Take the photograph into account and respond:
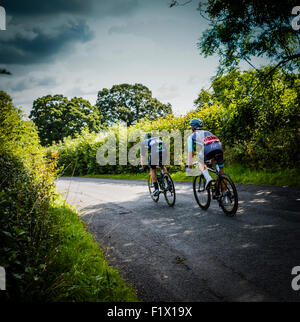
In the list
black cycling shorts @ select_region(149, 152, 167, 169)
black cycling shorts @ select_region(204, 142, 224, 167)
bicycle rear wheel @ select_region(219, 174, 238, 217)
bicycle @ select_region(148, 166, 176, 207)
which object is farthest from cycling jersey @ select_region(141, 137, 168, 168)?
bicycle rear wheel @ select_region(219, 174, 238, 217)

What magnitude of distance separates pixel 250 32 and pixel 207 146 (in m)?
8.23

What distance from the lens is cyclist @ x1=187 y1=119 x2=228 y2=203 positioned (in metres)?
5.03

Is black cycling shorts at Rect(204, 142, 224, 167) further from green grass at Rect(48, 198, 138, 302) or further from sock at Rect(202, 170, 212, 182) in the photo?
green grass at Rect(48, 198, 138, 302)

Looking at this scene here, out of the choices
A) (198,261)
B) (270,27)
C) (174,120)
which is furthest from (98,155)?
(198,261)

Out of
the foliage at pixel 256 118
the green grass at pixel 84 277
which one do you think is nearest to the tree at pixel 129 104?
the foliage at pixel 256 118

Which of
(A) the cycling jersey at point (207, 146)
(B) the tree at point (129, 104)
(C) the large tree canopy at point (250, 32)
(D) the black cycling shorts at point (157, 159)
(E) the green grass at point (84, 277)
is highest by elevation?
(B) the tree at point (129, 104)

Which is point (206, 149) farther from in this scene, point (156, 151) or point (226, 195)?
point (156, 151)

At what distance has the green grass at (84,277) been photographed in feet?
7.88

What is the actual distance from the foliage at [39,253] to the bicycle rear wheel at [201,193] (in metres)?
3.07

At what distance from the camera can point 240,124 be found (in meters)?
10.4

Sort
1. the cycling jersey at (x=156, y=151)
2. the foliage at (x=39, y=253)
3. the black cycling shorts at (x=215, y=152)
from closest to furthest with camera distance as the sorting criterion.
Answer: the foliage at (x=39, y=253)
the black cycling shorts at (x=215, y=152)
the cycling jersey at (x=156, y=151)

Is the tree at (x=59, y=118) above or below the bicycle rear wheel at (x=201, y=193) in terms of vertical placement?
above

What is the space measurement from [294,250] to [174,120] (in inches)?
463

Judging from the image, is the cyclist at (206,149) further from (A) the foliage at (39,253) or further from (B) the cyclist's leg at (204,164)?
(A) the foliage at (39,253)
